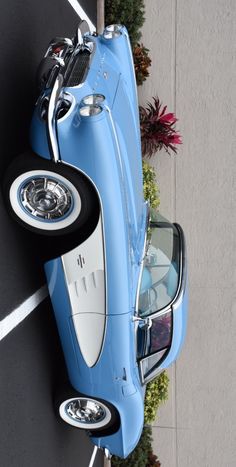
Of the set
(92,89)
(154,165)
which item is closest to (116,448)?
(92,89)

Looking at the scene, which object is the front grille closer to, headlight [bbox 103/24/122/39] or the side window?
headlight [bbox 103/24/122/39]

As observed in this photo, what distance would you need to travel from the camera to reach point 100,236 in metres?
4.61

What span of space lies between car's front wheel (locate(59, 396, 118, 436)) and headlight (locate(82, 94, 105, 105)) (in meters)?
2.37

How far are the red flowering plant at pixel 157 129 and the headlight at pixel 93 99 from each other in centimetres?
356

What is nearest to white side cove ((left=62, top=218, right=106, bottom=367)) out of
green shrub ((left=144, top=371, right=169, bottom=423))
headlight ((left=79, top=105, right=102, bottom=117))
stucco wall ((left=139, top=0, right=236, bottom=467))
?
headlight ((left=79, top=105, right=102, bottom=117))

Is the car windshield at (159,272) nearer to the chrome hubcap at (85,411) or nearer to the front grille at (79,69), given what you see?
the chrome hubcap at (85,411)

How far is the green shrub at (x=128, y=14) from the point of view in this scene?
7.79 meters

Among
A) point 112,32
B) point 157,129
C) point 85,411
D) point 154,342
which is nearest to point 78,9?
point 112,32

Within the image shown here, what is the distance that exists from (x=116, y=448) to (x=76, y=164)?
2.58 meters

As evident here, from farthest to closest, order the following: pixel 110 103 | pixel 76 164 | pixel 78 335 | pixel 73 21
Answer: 1. pixel 73 21
2. pixel 78 335
3. pixel 110 103
4. pixel 76 164

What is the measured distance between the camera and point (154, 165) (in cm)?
838

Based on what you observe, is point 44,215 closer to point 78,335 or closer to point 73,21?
point 78,335

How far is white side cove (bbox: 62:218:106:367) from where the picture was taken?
4680mm

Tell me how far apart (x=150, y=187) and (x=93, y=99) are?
3197 millimetres
